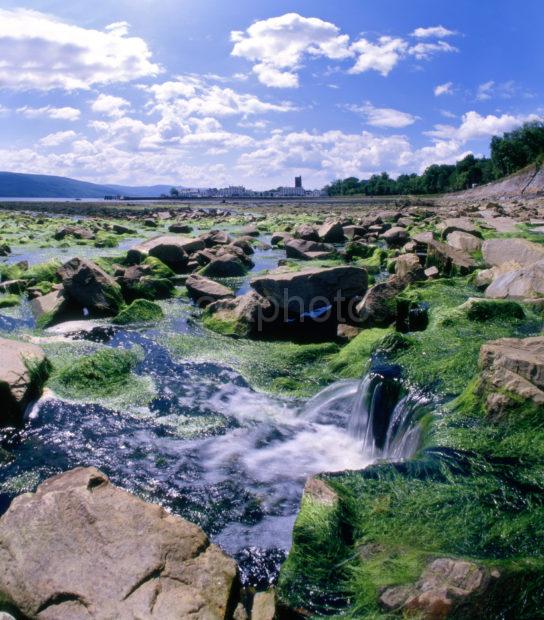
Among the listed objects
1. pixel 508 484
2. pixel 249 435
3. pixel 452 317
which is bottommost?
pixel 249 435

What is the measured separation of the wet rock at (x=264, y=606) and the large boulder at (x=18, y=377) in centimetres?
456

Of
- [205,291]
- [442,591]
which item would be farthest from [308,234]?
[442,591]

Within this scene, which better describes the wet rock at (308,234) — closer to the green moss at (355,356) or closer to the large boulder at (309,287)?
the large boulder at (309,287)

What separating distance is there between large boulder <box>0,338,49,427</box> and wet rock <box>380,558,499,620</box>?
5374mm

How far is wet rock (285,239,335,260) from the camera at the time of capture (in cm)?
2017

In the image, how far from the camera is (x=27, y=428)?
6703mm

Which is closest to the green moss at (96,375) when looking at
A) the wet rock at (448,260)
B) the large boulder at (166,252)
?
the large boulder at (166,252)

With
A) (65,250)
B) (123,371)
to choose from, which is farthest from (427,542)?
(65,250)

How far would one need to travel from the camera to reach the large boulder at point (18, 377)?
6695 millimetres

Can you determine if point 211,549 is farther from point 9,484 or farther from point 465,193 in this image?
point 465,193

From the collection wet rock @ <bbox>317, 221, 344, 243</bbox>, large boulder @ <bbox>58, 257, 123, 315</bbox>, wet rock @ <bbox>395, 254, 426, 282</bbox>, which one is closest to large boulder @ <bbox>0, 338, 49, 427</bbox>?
large boulder @ <bbox>58, 257, 123, 315</bbox>

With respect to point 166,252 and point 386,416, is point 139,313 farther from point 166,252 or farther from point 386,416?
point 386,416

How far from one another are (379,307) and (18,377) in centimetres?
688

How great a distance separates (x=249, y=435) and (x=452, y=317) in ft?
15.4
